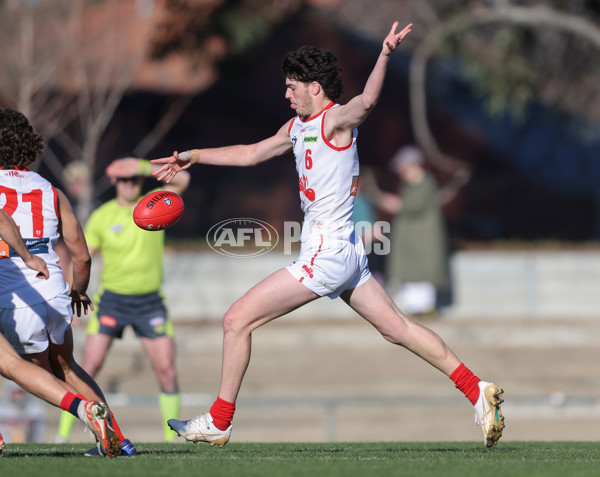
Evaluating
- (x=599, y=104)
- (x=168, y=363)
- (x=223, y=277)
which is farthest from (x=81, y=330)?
(x=599, y=104)

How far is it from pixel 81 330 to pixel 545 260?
717cm

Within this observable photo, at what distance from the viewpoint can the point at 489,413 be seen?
21.1 feet

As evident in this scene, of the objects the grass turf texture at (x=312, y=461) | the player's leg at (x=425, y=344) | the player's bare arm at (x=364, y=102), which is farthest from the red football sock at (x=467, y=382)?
the player's bare arm at (x=364, y=102)

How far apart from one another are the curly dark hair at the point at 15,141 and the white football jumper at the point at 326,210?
159cm

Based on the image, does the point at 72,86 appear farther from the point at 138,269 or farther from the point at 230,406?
the point at 230,406

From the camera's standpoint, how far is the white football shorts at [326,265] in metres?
6.21

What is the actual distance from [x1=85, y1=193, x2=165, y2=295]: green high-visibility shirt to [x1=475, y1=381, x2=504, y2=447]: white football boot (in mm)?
3653

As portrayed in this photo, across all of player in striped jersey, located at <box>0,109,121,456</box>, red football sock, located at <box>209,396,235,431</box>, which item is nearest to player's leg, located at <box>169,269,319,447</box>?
red football sock, located at <box>209,396,235,431</box>

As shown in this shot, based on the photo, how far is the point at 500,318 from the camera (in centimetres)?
1638

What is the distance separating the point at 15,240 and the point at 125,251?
334cm

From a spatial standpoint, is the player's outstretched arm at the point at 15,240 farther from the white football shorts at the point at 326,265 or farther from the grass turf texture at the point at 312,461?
the white football shorts at the point at 326,265

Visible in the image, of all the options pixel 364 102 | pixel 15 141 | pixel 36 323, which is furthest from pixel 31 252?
pixel 364 102

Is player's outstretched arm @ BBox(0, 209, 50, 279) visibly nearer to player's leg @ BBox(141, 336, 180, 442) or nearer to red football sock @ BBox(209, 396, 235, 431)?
red football sock @ BBox(209, 396, 235, 431)

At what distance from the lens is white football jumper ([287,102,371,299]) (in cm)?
622
